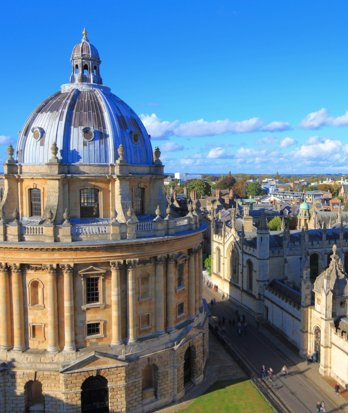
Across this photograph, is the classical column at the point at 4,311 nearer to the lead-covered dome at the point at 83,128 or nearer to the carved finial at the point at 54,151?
the carved finial at the point at 54,151

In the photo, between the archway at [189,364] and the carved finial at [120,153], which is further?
the archway at [189,364]

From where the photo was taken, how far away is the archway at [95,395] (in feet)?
104

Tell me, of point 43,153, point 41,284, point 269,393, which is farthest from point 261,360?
point 43,153

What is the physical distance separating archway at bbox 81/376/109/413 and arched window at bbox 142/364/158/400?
3.02 metres

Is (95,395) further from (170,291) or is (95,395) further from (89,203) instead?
(89,203)

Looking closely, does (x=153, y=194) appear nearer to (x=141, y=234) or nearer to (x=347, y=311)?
(x=141, y=234)

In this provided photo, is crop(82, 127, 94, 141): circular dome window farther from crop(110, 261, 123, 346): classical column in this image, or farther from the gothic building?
the gothic building

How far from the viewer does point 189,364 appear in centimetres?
3716

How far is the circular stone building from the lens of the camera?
100ft

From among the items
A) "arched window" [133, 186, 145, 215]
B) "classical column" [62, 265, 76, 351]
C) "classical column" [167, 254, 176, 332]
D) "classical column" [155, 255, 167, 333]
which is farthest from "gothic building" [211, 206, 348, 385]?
"classical column" [62, 265, 76, 351]

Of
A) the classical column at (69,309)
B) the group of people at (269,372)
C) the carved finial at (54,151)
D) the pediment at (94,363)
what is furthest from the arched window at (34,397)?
the group of people at (269,372)

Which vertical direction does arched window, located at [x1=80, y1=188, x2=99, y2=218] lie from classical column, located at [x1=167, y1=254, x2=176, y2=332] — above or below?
above

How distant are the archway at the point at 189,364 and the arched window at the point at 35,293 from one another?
12.9m

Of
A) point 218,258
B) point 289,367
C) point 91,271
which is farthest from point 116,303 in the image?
point 218,258
